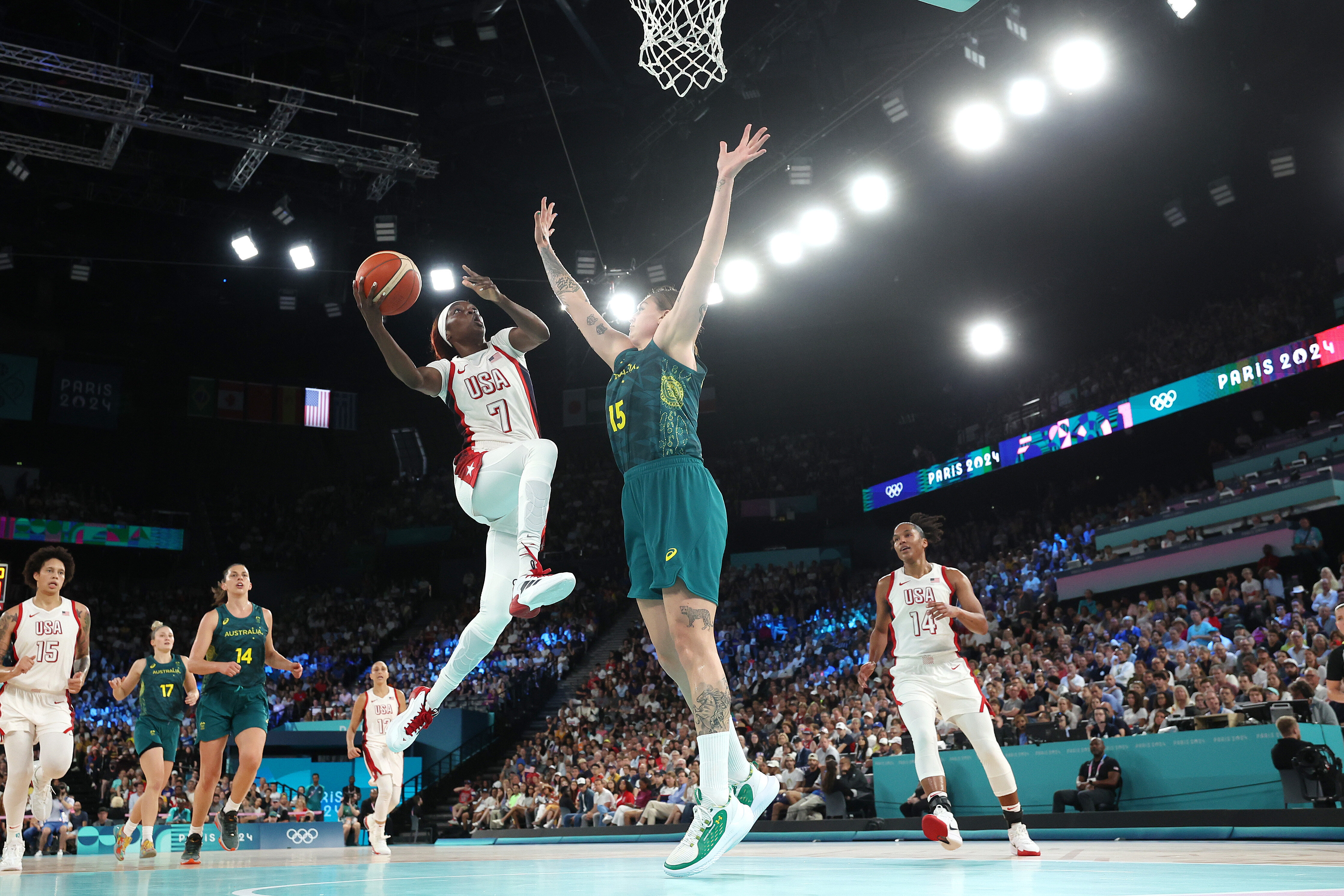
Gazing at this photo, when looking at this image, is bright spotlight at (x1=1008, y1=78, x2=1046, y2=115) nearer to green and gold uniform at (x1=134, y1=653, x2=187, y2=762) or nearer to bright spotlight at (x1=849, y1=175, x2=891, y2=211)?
bright spotlight at (x1=849, y1=175, x2=891, y2=211)

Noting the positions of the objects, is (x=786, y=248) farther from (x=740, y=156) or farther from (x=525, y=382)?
(x=740, y=156)

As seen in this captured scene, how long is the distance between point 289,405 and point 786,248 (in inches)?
794

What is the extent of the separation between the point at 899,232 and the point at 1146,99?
611 cm

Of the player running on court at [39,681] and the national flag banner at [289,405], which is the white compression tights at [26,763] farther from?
the national flag banner at [289,405]

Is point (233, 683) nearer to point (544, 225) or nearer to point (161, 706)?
point (161, 706)

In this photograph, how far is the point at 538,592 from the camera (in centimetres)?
485

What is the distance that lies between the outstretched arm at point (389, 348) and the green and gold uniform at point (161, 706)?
4.65 m

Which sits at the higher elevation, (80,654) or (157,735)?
(80,654)

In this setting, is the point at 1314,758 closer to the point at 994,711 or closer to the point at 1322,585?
the point at 994,711

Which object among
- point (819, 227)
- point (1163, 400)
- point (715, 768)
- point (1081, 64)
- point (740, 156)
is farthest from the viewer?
point (1163, 400)

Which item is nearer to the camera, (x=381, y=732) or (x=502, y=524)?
(x=502, y=524)

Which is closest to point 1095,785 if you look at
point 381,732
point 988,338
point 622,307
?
point 381,732

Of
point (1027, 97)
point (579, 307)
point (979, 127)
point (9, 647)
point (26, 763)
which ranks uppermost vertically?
point (1027, 97)

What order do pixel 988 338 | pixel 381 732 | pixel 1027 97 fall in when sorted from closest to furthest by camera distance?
pixel 381 732, pixel 1027 97, pixel 988 338
